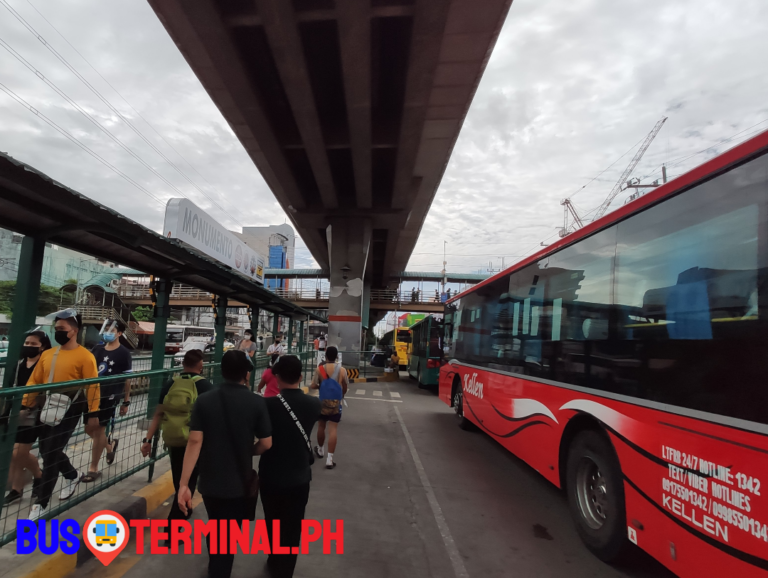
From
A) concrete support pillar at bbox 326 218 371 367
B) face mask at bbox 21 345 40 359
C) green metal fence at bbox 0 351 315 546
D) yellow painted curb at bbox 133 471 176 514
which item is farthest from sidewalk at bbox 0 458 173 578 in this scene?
concrete support pillar at bbox 326 218 371 367

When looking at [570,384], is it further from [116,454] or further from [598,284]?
[116,454]

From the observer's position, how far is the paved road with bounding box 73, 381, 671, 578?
3592 millimetres

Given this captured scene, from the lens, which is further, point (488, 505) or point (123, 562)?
point (488, 505)

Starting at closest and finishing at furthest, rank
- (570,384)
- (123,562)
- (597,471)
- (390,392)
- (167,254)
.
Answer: (123,562)
(597,471)
(570,384)
(167,254)
(390,392)

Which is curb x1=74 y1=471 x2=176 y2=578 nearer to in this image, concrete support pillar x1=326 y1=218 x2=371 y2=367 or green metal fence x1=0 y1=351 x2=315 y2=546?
green metal fence x1=0 y1=351 x2=315 y2=546

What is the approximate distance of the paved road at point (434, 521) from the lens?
11.8 feet

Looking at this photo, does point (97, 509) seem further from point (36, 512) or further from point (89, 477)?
point (36, 512)

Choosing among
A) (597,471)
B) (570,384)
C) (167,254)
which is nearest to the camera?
(597,471)

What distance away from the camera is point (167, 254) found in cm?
617

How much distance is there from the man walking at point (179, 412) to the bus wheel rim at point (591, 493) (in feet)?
11.9

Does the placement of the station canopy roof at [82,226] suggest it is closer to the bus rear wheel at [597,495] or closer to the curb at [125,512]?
the curb at [125,512]

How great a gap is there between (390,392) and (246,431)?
47.1 ft

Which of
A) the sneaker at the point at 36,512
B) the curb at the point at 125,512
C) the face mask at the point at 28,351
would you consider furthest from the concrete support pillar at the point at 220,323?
the sneaker at the point at 36,512

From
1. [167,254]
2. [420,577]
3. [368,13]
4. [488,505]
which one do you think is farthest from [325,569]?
[368,13]
